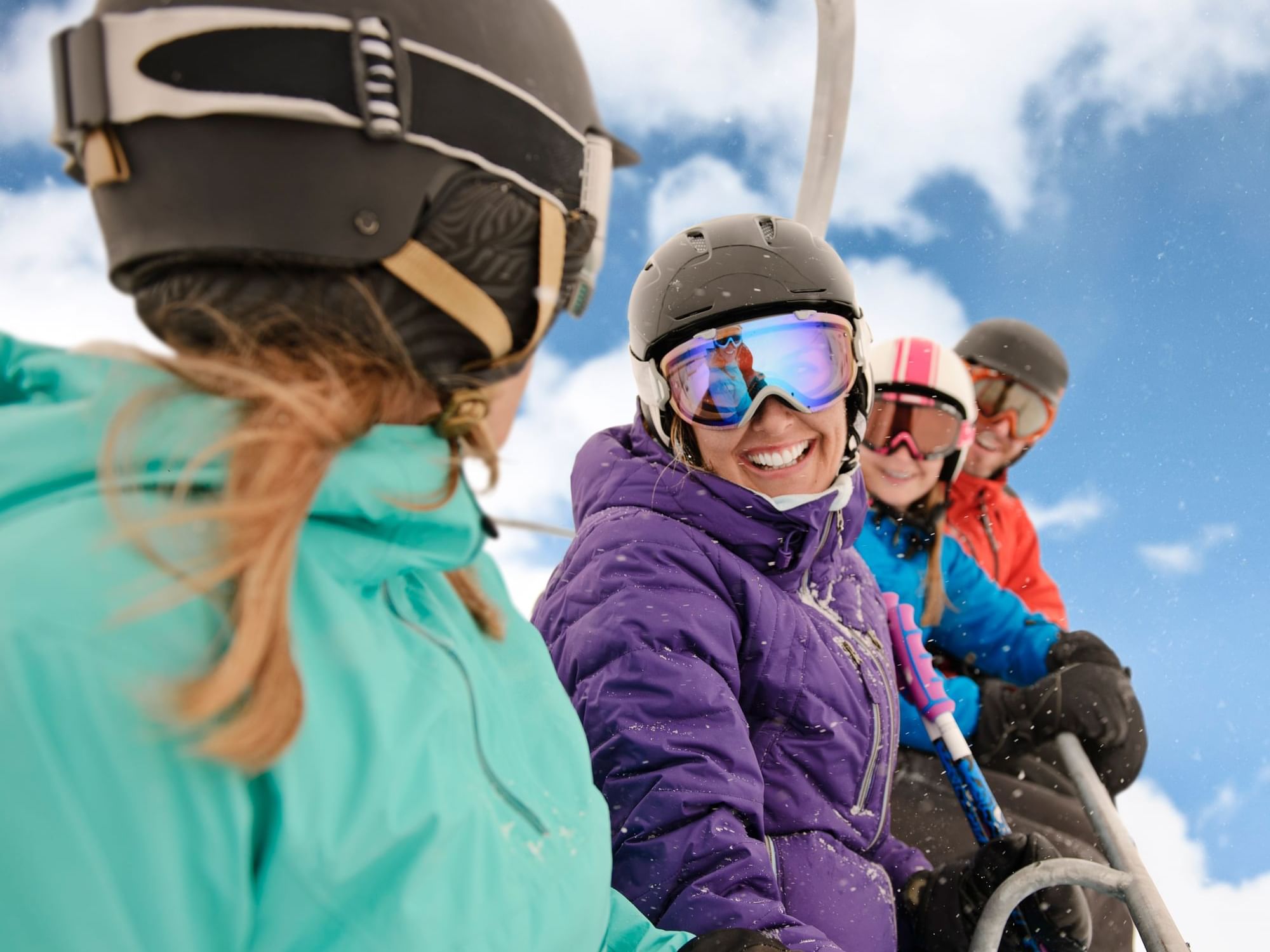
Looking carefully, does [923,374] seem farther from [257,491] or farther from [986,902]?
[257,491]

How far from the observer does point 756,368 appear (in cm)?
260

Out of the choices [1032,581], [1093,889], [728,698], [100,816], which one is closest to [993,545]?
[1032,581]

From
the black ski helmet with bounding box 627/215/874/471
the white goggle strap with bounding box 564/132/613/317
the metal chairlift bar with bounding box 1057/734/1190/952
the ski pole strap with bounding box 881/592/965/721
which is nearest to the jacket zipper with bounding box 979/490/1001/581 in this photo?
the metal chairlift bar with bounding box 1057/734/1190/952

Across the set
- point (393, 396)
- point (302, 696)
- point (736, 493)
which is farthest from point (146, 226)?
point (736, 493)

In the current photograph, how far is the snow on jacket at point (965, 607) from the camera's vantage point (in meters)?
3.87

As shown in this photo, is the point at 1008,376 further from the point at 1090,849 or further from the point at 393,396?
the point at 393,396

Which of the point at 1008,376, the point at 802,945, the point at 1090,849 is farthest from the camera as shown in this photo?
the point at 1008,376

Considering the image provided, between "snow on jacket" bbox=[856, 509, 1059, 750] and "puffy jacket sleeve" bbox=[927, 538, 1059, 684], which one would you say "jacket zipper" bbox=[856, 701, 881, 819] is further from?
"puffy jacket sleeve" bbox=[927, 538, 1059, 684]

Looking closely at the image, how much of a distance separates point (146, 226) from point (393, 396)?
1.11ft

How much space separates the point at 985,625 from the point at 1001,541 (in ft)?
3.69

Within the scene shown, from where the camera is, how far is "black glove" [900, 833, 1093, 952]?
8.24ft

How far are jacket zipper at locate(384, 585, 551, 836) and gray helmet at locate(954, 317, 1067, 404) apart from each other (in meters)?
4.93

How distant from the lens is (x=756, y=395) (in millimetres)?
2590

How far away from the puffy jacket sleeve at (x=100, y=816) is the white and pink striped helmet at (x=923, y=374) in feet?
12.0
